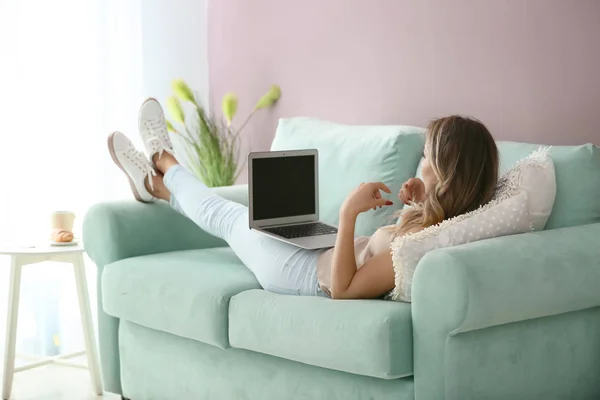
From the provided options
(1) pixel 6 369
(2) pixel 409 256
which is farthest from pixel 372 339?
(1) pixel 6 369

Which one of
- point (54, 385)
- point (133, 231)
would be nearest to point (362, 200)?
point (133, 231)

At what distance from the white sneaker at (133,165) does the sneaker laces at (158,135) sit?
0.09m

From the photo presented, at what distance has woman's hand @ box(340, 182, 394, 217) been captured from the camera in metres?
2.41

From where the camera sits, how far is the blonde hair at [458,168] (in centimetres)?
238

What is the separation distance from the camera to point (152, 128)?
3492mm

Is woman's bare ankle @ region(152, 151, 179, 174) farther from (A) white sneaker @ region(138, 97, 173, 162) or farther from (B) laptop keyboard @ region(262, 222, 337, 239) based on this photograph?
(B) laptop keyboard @ region(262, 222, 337, 239)

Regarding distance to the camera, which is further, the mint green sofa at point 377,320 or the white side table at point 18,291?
the white side table at point 18,291

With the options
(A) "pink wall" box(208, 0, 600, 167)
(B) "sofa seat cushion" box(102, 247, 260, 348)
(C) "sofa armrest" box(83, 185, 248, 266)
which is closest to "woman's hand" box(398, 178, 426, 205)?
(B) "sofa seat cushion" box(102, 247, 260, 348)

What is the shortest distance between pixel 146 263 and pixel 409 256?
1.05 m

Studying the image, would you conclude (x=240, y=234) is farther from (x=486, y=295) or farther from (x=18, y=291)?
(x=486, y=295)

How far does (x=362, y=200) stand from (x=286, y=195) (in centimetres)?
64

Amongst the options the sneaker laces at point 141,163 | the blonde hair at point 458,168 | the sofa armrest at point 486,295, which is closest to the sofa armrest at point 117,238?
the sneaker laces at point 141,163

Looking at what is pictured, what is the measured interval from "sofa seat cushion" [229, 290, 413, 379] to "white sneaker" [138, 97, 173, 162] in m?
0.99

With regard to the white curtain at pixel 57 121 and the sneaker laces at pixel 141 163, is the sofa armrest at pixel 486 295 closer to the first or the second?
the sneaker laces at pixel 141 163
